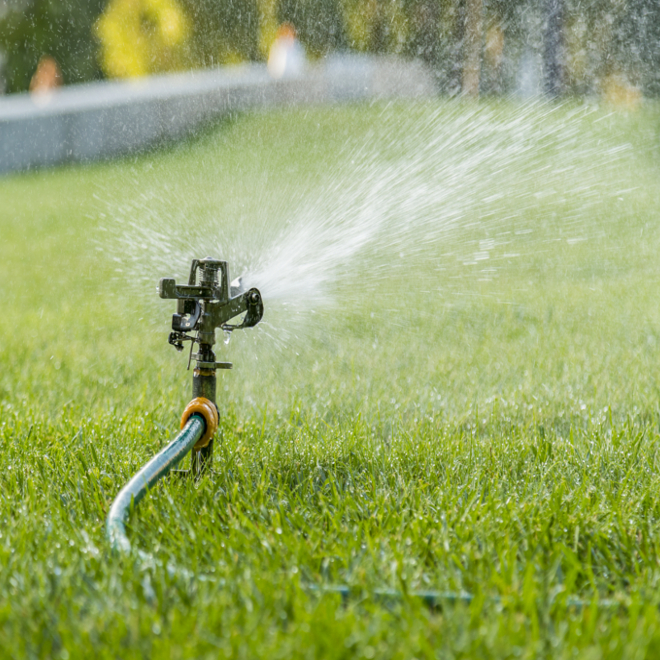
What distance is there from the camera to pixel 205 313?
196 centimetres

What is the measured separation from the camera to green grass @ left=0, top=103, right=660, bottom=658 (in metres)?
1.31

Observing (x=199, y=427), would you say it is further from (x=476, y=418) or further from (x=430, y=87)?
(x=430, y=87)

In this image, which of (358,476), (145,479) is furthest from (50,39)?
(145,479)

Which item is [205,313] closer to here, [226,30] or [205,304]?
[205,304]

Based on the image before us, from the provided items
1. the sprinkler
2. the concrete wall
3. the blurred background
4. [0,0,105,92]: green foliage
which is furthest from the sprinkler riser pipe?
[0,0,105,92]: green foliage

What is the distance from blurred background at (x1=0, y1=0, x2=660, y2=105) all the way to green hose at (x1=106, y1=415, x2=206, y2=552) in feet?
19.8

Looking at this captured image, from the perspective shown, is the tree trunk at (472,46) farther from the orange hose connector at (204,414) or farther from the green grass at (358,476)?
the orange hose connector at (204,414)

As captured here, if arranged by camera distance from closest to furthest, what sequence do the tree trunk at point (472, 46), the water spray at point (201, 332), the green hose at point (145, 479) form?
the green hose at point (145, 479) < the water spray at point (201, 332) < the tree trunk at point (472, 46)

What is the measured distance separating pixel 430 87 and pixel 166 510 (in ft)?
31.5

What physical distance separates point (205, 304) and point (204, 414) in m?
0.24

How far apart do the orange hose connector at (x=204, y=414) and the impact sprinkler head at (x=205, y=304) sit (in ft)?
0.27

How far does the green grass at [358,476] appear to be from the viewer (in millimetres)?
1307

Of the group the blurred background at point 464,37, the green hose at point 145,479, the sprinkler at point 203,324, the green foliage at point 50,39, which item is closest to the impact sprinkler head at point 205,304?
the sprinkler at point 203,324

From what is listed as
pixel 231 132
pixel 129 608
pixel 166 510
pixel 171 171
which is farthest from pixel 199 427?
pixel 231 132
